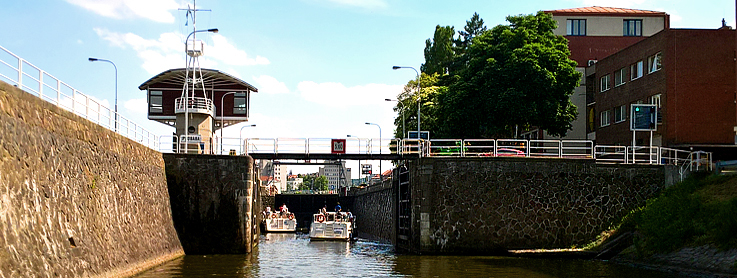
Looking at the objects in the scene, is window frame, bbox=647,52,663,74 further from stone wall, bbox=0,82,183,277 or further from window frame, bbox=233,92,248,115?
stone wall, bbox=0,82,183,277

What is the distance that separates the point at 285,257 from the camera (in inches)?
1486

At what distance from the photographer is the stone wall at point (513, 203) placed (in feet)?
123

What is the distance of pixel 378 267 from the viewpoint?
32.3 m

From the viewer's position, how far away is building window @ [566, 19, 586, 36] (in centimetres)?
6831

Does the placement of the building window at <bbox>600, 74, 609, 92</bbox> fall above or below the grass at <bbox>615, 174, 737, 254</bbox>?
above

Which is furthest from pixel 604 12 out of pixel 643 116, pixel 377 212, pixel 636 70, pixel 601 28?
pixel 643 116

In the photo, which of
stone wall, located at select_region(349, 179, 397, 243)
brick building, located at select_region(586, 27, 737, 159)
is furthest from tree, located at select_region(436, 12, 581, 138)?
brick building, located at select_region(586, 27, 737, 159)

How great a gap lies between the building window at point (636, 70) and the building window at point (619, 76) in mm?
1358

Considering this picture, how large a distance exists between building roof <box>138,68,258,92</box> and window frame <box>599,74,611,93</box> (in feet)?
83.9

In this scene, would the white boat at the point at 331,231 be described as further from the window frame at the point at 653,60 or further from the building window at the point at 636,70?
the window frame at the point at 653,60

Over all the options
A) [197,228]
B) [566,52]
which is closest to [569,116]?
[566,52]

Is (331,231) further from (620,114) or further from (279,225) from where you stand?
(620,114)

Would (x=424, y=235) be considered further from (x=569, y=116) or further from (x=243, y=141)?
(x=569, y=116)

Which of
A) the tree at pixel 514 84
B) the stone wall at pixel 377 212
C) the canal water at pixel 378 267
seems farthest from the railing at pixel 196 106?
the canal water at pixel 378 267
